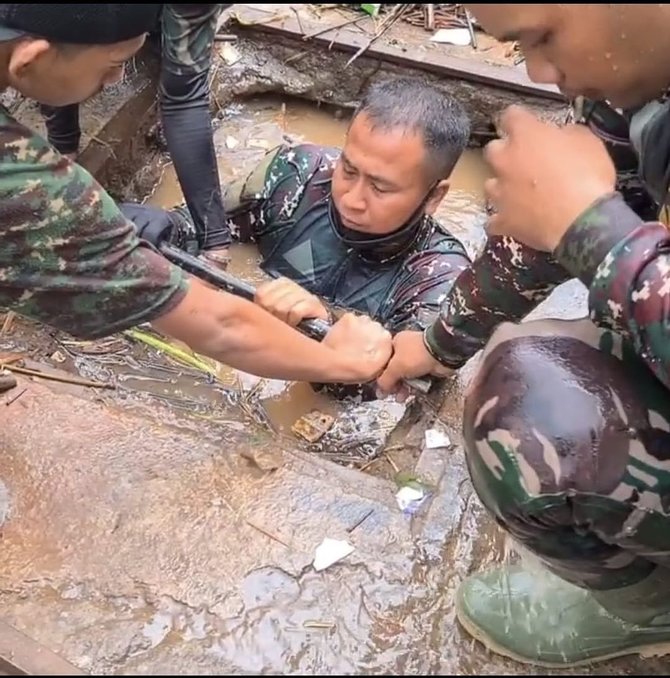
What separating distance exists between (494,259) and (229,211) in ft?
5.29

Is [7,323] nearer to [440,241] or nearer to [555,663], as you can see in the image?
[440,241]

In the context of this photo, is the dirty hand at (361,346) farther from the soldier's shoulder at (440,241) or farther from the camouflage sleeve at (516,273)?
the soldier's shoulder at (440,241)

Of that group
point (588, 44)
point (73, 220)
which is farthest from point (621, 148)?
point (73, 220)

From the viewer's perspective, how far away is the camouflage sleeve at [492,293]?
2031mm

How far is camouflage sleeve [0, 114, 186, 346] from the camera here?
1729mm

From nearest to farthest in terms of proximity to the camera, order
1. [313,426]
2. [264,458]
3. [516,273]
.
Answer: [516,273]
[264,458]
[313,426]

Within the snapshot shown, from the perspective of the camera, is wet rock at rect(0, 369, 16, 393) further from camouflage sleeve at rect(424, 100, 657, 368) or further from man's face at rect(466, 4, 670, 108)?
man's face at rect(466, 4, 670, 108)

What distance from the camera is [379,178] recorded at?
10.2ft

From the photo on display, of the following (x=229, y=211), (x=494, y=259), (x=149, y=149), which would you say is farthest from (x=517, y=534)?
(x=149, y=149)

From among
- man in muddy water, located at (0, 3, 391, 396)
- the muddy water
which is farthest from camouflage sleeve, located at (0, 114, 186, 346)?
the muddy water

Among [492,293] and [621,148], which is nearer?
[621,148]

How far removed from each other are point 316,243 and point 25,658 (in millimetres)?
1937

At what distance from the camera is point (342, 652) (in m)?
1.95

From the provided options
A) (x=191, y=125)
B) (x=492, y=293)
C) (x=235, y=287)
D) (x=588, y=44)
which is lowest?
(x=235, y=287)
